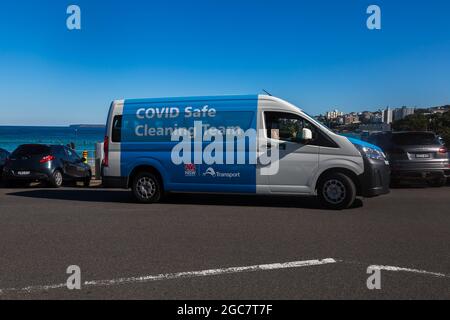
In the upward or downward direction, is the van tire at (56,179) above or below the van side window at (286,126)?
below

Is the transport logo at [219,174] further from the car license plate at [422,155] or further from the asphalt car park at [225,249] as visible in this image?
the car license plate at [422,155]

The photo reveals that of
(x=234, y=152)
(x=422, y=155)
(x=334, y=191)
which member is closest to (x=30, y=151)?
(x=234, y=152)

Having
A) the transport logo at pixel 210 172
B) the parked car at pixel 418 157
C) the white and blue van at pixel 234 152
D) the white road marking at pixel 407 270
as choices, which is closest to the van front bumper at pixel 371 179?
the white and blue van at pixel 234 152

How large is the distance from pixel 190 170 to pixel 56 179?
6059 millimetres

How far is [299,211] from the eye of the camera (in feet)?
30.0

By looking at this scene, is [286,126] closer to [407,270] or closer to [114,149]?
[114,149]

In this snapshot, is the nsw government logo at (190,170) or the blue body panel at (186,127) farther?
the nsw government logo at (190,170)

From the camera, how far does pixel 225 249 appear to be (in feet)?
20.0

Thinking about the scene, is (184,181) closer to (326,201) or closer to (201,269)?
(326,201)

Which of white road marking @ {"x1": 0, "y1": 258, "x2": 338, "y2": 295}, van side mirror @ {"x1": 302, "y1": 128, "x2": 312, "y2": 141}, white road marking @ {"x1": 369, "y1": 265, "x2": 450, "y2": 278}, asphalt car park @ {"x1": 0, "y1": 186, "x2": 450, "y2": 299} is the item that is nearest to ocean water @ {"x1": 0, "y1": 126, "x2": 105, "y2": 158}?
asphalt car park @ {"x1": 0, "y1": 186, "x2": 450, "y2": 299}

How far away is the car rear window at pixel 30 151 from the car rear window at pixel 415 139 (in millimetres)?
10453

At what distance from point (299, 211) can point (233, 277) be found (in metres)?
4.49

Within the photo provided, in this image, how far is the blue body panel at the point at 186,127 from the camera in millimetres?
9609

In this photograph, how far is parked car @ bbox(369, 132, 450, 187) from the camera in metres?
13.0
